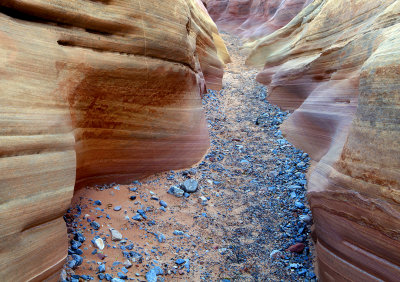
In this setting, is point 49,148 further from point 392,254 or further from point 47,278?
point 392,254

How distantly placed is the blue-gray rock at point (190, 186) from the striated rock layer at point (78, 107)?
51cm

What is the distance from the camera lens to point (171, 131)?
5.23 meters

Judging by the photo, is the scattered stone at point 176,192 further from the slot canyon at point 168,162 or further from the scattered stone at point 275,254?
the scattered stone at point 275,254

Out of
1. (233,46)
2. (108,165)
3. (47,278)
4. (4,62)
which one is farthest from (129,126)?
(233,46)

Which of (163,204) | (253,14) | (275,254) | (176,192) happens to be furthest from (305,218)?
(253,14)

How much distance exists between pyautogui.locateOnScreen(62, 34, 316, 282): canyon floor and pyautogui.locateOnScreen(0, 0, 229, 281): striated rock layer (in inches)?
14.6

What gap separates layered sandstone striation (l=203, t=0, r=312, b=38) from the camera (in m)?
15.1

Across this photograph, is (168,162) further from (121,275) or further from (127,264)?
(121,275)

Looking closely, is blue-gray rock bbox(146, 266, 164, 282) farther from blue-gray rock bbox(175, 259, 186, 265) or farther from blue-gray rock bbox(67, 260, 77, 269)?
blue-gray rock bbox(67, 260, 77, 269)

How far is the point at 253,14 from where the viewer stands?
19.8m

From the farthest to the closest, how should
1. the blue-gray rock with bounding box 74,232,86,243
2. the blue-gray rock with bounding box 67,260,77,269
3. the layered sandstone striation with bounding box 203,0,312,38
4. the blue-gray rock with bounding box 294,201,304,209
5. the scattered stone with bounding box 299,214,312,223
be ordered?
the layered sandstone striation with bounding box 203,0,312,38
the blue-gray rock with bounding box 294,201,304,209
the scattered stone with bounding box 299,214,312,223
the blue-gray rock with bounding box 74,232,86,243
the blue-gray rock with bounding box 67,260,77,269

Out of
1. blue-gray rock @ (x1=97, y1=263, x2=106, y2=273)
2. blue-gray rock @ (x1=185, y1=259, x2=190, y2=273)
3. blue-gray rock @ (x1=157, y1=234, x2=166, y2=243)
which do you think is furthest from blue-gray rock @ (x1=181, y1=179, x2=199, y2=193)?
blue-gray rock @ (x1=97, y1=263, x2=106, y2=273)

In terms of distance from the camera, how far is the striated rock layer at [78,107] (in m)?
2.54

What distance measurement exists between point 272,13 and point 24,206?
18.0m
